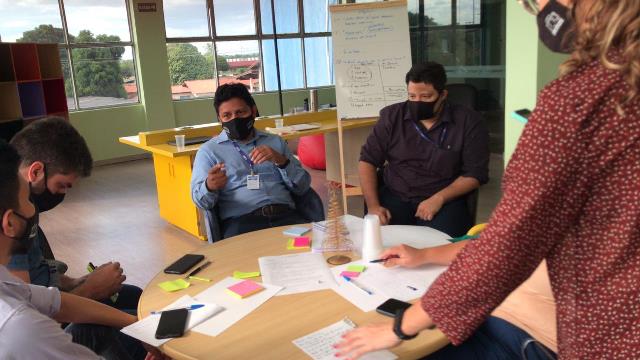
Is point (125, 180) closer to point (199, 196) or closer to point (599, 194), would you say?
point (199, 196)

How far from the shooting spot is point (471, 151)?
292cm

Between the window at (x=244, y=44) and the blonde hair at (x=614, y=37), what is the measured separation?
26.3 feet

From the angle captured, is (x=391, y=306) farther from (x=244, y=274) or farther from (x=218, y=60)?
(x=218, y=60)

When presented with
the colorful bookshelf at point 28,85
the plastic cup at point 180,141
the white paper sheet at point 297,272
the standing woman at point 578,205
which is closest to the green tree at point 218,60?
the colorful bookshelf at point 28,85

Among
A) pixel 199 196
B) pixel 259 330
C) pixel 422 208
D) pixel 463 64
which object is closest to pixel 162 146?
pixel 199 196

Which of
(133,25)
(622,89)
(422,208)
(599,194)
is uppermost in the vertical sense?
(133,25)

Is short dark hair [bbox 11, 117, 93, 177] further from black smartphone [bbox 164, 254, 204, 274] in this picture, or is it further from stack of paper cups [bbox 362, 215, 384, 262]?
stack of paper cups [bbox 362, 215, 384, 262]

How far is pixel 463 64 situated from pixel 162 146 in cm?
362

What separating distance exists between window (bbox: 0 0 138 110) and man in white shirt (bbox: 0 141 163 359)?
21.4ft

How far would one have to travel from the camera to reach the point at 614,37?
2.53 feet

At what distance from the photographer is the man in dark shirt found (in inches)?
114

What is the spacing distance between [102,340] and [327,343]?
0.92 metres

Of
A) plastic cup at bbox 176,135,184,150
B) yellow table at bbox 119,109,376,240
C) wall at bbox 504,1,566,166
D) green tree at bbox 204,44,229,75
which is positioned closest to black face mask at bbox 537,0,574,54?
wall at bbox 504,1,566,166

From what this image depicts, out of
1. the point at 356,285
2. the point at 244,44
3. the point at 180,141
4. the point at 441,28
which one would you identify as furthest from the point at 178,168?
the point at 244,44
